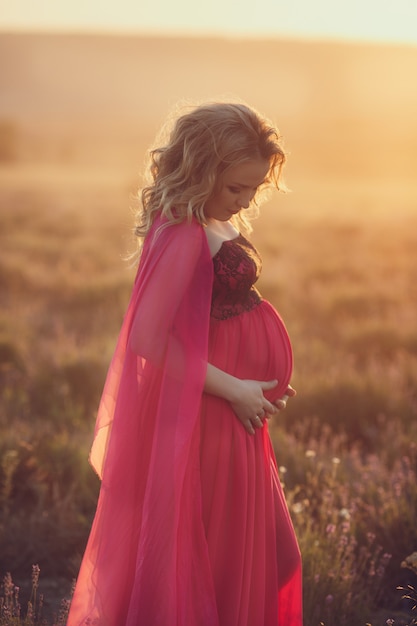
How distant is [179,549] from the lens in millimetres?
2639

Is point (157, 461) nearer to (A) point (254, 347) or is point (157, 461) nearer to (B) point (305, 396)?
(A) point (254, 347)

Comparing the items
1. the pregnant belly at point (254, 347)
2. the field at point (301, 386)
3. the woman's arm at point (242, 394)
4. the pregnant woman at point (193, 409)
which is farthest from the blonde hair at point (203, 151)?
the field at point (301, 386)

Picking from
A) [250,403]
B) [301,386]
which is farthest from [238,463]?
[301,386]

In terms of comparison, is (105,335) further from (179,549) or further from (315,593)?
(179,549)

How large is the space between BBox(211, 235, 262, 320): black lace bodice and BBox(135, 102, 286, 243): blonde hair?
150 millimetres

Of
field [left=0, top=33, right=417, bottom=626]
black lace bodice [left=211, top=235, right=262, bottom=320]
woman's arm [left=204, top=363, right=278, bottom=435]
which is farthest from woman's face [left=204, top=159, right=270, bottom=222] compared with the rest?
field [left=0, top=33, right=417, bottom=626]

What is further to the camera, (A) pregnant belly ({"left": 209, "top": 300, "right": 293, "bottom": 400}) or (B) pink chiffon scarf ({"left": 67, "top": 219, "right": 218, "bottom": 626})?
(A) pregnant belly ({"left": 209, "top": 300, "right": 293, "bottom": 400})

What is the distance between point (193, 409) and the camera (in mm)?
2602

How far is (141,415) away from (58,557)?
1792mm

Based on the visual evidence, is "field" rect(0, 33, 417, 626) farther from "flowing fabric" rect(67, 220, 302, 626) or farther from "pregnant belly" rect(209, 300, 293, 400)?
"pregnant belly" rect(209, 300, 293, 400)

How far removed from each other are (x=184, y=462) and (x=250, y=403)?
1.01 feet

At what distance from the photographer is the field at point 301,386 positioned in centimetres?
395

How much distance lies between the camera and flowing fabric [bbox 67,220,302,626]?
8.50 ft

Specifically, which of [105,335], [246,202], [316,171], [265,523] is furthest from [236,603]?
[316,171]
